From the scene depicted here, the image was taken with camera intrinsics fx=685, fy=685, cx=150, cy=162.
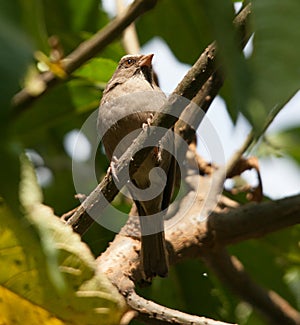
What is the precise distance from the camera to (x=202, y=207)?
3.20 m

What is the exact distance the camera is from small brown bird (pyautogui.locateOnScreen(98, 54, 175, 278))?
3225 millimetres

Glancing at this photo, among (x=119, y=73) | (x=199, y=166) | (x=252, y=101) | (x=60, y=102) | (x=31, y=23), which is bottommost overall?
(x=252, y=101)

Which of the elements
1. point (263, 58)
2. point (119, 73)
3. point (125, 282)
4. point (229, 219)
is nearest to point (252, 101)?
point (263, 58)

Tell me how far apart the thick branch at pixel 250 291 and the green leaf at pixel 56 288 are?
5.81 ft

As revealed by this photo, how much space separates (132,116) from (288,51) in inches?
131

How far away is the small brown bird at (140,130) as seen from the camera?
322 centimetres

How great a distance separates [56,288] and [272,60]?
0.53 m

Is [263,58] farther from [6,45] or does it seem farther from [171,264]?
[171,264]

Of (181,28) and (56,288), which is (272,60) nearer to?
(56,288)

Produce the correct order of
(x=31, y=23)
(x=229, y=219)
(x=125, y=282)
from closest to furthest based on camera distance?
(x=31, y=23) → (x=125, y=282) → (x=229, y=219)

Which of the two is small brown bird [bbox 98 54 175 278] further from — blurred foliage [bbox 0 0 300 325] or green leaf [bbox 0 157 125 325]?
green leaf [bbox 0 157 125 325]

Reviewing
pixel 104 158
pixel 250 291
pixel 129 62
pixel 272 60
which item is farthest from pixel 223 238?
pixel 272 60

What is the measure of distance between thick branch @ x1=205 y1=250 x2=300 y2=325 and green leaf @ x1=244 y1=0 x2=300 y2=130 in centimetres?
247

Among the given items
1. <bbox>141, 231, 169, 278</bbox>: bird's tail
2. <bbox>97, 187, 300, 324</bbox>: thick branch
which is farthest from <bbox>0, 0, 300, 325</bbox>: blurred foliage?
<bbox>141, 231, 169, 278</bbox>: bird's tail
